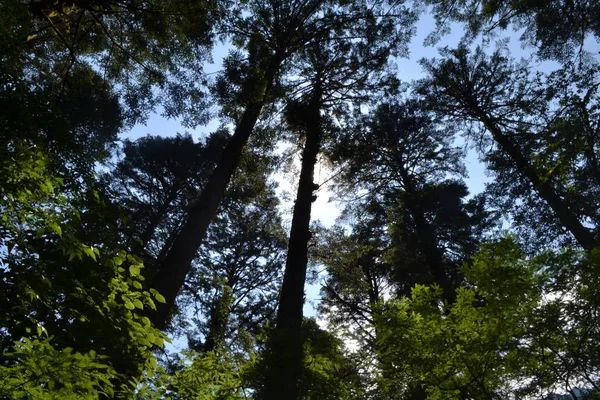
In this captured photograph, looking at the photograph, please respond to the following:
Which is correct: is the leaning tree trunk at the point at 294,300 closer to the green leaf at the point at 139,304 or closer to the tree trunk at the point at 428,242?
the green leaf at the point at 139,304

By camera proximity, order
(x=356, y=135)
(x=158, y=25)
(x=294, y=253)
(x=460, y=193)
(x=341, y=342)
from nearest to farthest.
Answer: (x=341, y=342) < (x=294, y=253) < (x=158, y=25) < (x=356, y=135) < (x=460, y=193)

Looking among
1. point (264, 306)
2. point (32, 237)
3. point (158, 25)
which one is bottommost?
point (32, 237)

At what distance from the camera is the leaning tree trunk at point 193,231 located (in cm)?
545

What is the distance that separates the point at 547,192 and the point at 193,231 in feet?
27.2

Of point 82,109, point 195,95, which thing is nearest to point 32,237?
point 195,95

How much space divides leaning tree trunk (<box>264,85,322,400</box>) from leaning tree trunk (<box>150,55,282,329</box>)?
1430 millimetres

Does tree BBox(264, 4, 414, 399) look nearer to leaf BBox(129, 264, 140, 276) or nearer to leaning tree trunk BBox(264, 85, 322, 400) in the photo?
leaning tree trunk BBox(264, 85, 322, 400)

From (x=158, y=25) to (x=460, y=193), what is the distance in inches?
406

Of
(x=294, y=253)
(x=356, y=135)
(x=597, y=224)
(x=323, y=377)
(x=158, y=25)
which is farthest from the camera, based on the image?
(x=356, y=135)

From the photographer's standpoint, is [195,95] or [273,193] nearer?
[195,95]

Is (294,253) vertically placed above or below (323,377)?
above

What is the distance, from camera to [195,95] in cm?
890

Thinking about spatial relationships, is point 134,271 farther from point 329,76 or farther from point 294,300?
point 329,76

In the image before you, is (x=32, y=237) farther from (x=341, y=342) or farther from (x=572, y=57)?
(x=572, y=57)
